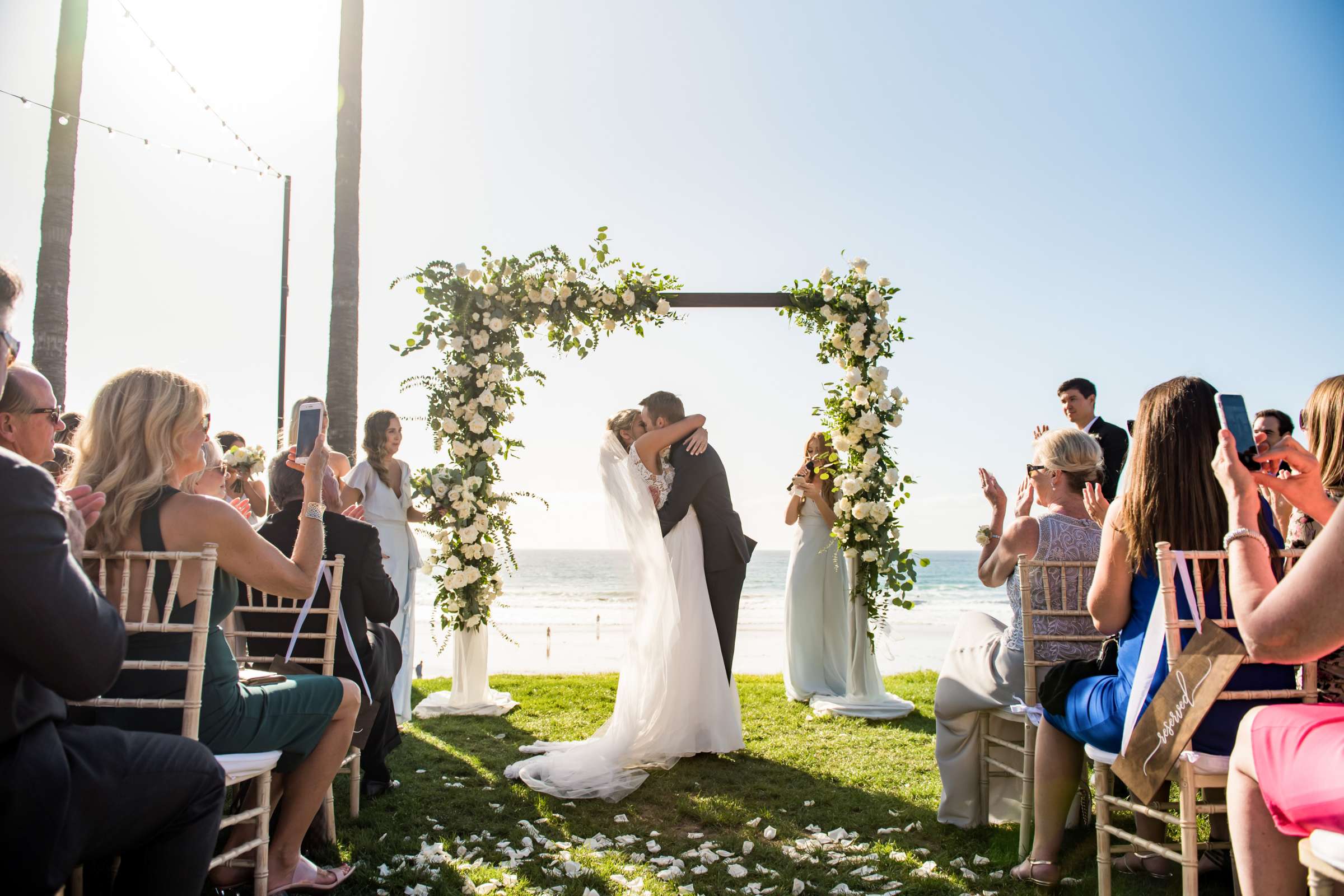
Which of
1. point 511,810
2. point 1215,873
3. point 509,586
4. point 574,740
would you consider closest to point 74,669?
point 511,810

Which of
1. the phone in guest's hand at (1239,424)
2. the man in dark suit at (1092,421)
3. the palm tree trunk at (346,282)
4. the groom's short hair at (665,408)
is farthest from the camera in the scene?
Result: the palm tree trunk at (346,282)

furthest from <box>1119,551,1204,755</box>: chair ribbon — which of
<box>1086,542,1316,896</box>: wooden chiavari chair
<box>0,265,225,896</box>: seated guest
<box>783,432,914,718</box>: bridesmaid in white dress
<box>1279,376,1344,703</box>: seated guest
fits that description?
<box>783,432,914,718</box>: bridesmaid in white dress

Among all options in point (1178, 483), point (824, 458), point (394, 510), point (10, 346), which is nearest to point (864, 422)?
point (824, 458)

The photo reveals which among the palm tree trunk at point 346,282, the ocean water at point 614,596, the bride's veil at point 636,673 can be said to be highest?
the palm tree trunk at point 346,282

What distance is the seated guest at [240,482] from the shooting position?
582 centimetres

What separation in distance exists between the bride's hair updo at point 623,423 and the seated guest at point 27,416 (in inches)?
143

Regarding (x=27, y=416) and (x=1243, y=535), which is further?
(x=27, y=416)

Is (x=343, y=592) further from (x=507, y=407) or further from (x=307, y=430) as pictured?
(x=507, y=407)

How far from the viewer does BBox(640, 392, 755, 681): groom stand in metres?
5.78

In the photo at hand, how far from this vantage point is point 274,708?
297 centimetres

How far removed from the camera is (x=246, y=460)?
5477 mm

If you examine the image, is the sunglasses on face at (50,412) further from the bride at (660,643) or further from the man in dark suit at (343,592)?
the bride at (660,643)

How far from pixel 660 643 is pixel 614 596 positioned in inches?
1186

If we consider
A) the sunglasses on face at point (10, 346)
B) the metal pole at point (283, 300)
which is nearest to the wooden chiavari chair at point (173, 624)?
A: the sunglasses on face at point (10, 346)
